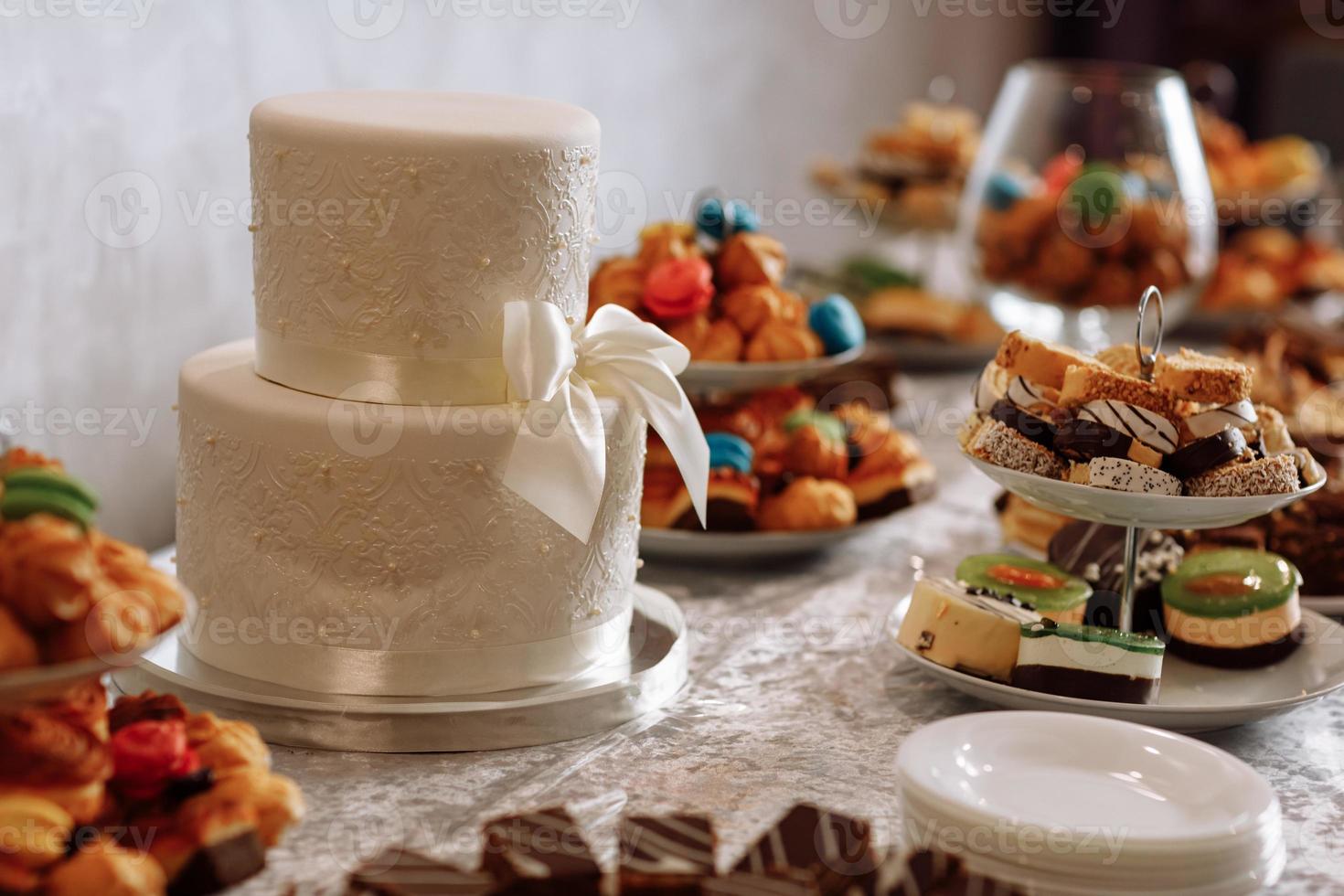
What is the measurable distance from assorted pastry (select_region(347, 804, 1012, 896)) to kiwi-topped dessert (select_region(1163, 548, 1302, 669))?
1.62ft

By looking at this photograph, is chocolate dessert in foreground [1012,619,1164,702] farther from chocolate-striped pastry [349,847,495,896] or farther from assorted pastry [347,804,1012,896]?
chocolate-striped pastry [349,847,495,896]

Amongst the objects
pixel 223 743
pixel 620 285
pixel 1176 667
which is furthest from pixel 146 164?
pixel 1176 667

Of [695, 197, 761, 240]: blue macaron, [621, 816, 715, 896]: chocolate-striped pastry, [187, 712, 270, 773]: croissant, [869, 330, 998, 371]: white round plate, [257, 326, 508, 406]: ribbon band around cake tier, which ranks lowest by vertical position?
[869, 330, 998, 371]: white round plate

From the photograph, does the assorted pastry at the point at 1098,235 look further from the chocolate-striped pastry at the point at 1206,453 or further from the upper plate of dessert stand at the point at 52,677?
the upper plate of dessert stand at the point at 52,677

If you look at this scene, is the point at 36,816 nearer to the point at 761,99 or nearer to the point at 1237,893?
the point at 1237,893

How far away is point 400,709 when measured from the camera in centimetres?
100

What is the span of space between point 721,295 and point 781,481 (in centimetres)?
23

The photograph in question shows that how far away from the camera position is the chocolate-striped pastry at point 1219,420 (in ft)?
3.57

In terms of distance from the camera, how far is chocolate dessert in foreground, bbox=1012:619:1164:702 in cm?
107

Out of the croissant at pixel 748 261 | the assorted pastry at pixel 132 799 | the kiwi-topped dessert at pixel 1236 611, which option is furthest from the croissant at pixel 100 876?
the croissant at pixel 748 261

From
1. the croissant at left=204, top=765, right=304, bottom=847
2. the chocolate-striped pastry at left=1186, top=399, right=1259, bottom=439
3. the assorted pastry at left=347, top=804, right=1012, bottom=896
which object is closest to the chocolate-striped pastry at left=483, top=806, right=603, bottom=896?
the assorted pastry at left=347, top=804, right=1012, bottom=896

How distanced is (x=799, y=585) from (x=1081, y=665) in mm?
397

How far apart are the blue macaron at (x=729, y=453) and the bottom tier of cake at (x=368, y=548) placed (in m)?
0.38

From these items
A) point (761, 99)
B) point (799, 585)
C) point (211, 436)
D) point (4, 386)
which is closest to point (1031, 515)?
point (799, 585)
